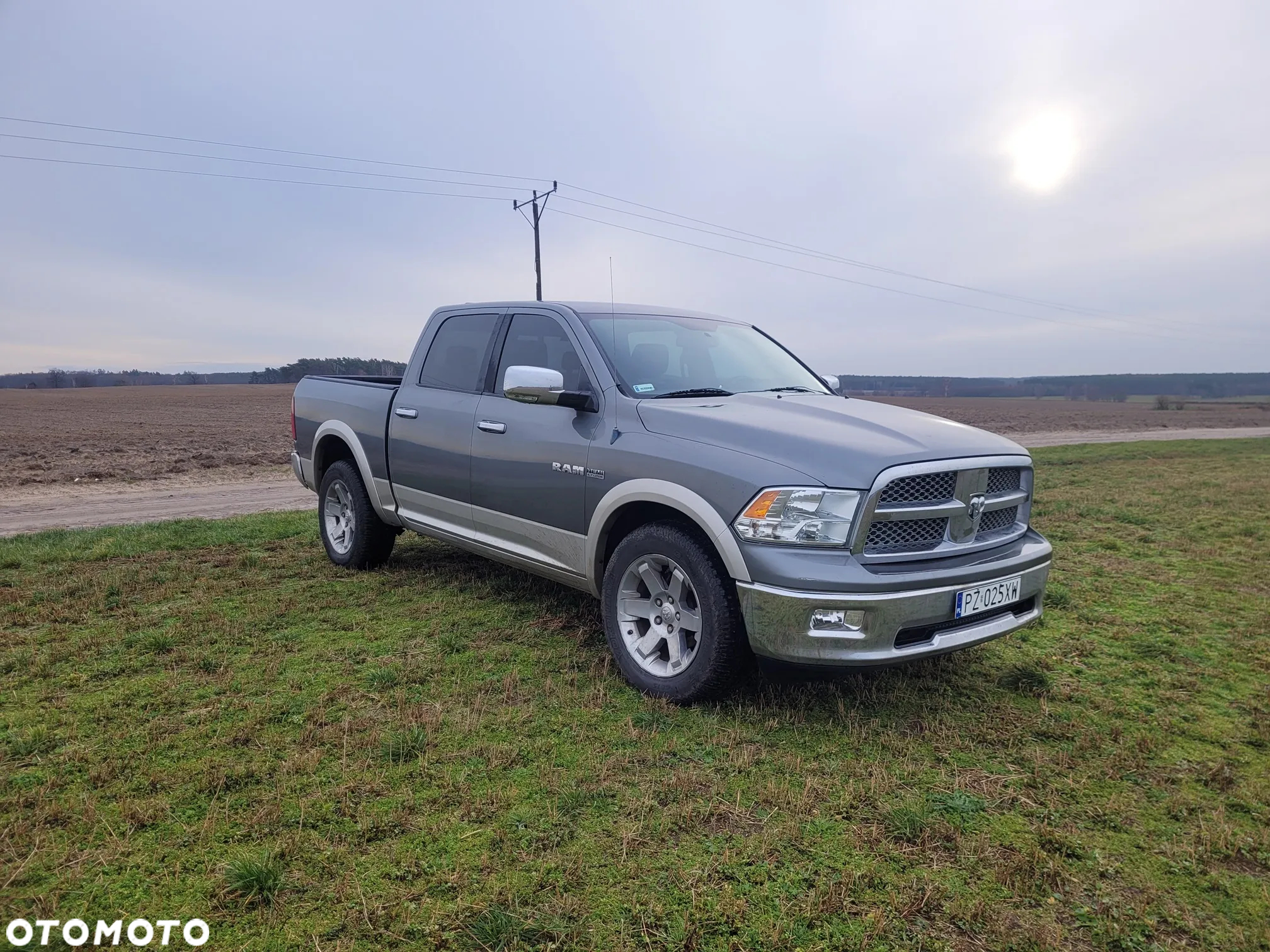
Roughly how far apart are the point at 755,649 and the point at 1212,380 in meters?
125

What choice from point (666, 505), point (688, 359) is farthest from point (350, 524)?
point (666, 505)

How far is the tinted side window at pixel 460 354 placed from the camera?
516 centimetres

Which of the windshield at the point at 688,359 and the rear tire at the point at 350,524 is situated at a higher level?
the windshield at the point at 688,359

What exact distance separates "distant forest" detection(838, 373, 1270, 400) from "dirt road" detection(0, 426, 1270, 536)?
80.6m

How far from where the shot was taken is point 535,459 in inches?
176

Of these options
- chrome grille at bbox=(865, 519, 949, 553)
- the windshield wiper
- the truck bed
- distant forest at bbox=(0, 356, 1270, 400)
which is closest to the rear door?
the truck bed

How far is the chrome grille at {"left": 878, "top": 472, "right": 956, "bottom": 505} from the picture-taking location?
3387mm

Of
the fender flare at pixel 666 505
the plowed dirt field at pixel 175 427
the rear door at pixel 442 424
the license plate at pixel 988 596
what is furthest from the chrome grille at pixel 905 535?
the plowed dirt field at pixel 175 427

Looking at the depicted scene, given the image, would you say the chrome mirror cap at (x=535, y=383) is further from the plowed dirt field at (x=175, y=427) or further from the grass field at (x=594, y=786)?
the plowed dirt field at (x=175, y=427)

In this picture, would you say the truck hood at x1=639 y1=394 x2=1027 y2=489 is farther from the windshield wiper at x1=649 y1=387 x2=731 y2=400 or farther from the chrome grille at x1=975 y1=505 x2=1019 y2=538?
the chrome grille at x1=975 y1=505 x2=1019 y2=538

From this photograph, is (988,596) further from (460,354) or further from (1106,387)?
(1106,387)

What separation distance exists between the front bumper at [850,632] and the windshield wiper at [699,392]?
1.26 metres

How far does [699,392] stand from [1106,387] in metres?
109

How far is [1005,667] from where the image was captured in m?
4.33
